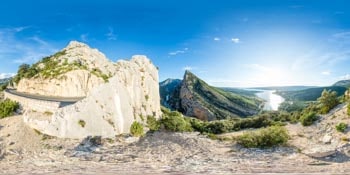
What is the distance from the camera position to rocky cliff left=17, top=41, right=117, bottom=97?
38.0 metres

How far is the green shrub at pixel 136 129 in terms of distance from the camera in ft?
67.9

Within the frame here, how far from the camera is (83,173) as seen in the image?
448 inches

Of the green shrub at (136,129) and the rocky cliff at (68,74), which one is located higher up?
the rocky cliff at (68,74)

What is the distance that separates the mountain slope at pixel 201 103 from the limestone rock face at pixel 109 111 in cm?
5149

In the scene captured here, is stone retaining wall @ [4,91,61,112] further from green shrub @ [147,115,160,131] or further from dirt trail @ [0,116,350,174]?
green shrub @ [147,115,160,131]

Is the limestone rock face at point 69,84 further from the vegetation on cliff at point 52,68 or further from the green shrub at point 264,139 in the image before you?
the green shrub at point 264,139

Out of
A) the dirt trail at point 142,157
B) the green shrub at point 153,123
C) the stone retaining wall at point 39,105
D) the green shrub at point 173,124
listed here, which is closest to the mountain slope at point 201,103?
the green shrub at point 173,124

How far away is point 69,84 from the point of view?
3794 centimetres

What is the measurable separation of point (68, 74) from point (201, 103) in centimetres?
5238

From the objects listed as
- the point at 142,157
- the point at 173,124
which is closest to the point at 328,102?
the point at 173,124

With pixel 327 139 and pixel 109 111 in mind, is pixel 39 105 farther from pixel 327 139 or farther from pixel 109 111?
pixel 327 139

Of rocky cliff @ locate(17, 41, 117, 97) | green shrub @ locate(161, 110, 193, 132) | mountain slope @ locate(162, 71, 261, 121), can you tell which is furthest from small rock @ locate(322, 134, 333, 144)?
mountain slope @ locate(162, 71, 261, 121)

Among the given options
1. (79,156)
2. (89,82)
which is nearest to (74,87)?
(89,82)

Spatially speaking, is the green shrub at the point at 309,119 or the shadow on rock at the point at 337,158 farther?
the green shrub at the point at 309,119
